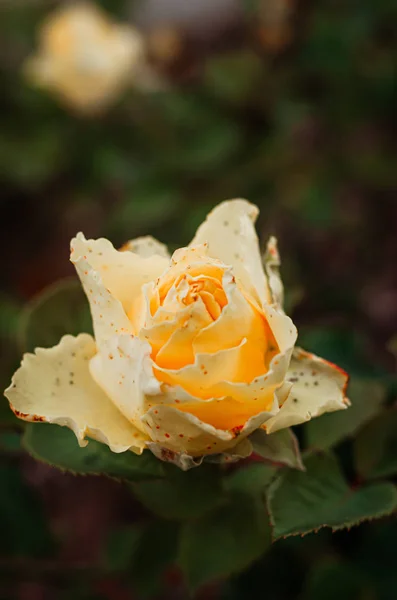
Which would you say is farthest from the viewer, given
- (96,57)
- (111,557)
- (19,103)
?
(19,103)

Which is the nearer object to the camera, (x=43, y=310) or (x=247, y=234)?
(x=247, y=234)

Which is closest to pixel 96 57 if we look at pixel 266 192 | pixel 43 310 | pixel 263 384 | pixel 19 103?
pixel 19 103

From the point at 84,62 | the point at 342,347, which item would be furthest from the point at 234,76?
the point at 342,347

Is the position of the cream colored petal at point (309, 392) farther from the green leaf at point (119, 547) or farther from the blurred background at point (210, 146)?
the blurred background at point (210, 146)

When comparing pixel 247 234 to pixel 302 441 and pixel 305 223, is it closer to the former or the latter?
pixel 302 441

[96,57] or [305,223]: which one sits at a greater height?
[96,57]
